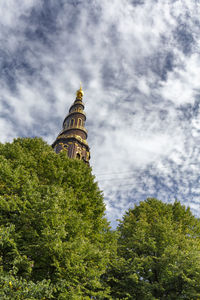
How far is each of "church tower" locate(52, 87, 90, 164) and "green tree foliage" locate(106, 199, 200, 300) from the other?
2873cm

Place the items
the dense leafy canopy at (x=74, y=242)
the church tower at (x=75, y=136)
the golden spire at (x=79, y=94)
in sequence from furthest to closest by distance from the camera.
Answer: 1. the golden spire at (x=79, y=94)
2. the church tower at (x=75, y=136)
3. the dense leafy canopy at (x=74, y=242)

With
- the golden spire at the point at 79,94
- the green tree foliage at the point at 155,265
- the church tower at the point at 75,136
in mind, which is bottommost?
the green tree foliage at the point at 155,265

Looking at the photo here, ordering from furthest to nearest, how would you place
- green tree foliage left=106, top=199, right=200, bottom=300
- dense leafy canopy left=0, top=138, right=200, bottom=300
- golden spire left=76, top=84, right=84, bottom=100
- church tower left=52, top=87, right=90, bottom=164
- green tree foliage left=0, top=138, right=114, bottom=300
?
golden spire left=76, top=84, right=84, bottom=100 < church tower left=52, top=87, right=90, bottom=164 < green tree foliage left=106, top=199, right=200, bottom=300 < dense leafy canopy left=0, top=138, right=200, bottom=300 < green tree foliage left=0, top=138, right=114, bottom=300

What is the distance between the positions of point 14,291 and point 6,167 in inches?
280

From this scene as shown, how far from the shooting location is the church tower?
48531mm

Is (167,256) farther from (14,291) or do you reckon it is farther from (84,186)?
(14,291)

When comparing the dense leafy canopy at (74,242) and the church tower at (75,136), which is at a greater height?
the church tower at (75,136)

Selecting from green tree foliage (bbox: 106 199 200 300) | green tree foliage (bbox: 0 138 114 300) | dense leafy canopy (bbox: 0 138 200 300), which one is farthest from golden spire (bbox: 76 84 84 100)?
green tree foliage (bbox: 0 138 114 300)

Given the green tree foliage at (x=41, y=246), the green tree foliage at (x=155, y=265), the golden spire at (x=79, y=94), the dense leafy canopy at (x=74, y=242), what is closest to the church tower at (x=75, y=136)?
the golden spire at (x=79, y=94)

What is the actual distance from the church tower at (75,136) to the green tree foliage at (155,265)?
28.7m

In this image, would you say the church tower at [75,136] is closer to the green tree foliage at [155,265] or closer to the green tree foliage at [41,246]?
the green tree foliage at [155,265]

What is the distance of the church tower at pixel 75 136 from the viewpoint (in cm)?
4853

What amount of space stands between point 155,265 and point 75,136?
3720 centimetres

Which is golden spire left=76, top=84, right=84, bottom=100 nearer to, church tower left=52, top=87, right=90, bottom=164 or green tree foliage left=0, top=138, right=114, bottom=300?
church tower left=52, top=87, right=90, bottom=164
